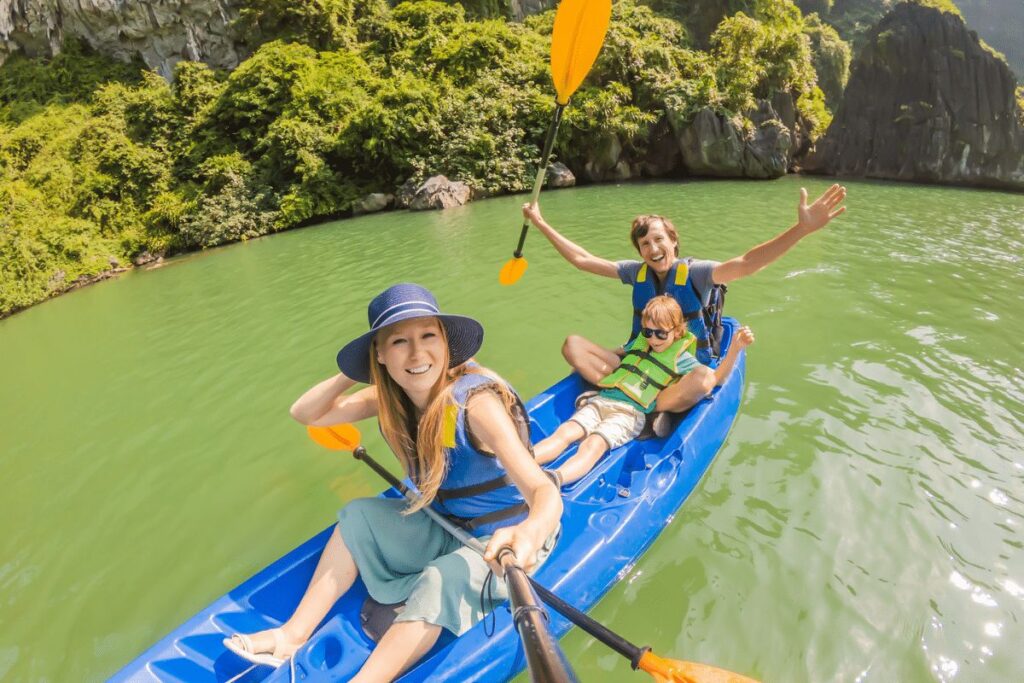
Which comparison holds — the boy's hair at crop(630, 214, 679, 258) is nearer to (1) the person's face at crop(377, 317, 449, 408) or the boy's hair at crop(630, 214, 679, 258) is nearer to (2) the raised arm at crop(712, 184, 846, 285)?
(2) the raised arm at crop(712, 184, 846, 285)

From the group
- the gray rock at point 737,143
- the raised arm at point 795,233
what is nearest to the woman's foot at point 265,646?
the raised arm at point 795,233

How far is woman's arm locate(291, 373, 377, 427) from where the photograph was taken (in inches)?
75.0

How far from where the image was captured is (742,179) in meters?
16.3

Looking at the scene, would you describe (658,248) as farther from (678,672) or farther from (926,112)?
(926,112)

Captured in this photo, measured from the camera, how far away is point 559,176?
16250 mm

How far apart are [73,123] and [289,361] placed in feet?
64.1

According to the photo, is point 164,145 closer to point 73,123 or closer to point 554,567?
point 73,123

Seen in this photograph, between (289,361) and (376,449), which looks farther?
(289,361)

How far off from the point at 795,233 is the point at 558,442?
1.58m

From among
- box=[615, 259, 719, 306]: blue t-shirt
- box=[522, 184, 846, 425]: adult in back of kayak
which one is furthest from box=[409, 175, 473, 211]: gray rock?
box=[615, 259, 719, 306]: blue t-shirt

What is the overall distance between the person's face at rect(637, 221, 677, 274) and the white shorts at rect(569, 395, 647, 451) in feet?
3.02

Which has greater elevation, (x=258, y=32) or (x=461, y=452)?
(x=258, y=32)

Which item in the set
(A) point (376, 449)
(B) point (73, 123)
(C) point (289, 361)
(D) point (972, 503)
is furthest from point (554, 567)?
(B) point (73, 123)

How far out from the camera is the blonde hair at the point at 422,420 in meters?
1.57
